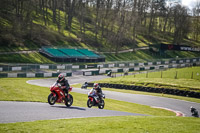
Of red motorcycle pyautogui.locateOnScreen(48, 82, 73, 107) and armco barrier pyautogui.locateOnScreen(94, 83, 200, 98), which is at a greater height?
red motorcycle pyautogui.locateOnScreen(48, 82, 73, 107)

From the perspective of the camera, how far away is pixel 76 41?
2864 inches

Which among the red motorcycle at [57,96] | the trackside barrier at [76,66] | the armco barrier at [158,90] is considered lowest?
the armco barrier at [158,90]

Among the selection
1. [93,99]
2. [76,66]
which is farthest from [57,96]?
[76,66]

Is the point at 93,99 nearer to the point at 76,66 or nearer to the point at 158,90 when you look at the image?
the point at 158,90

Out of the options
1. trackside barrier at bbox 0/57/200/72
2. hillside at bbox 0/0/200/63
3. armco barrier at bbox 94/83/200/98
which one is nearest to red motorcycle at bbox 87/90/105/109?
armco barrier at bbox 94/83/200/98

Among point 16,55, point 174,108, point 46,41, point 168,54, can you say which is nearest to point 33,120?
point 174,108

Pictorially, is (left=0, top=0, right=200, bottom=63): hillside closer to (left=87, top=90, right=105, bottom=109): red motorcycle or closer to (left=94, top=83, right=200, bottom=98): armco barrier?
(left=94, top=83, right=200, bottom=98): armco barrier

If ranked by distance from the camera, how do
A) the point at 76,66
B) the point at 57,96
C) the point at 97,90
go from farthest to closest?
1. the point at 76,66
2. the point at 97,90
3. the point at 57,96

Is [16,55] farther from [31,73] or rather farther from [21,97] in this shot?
[21,97]

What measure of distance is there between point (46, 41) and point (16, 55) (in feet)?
49.9

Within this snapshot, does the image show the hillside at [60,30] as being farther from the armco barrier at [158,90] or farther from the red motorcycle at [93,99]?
the red motorcycle at [93,99]

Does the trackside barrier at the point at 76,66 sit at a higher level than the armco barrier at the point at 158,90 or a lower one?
higher

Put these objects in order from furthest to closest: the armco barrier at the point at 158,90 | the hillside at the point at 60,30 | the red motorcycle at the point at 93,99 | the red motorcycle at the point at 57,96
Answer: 1. the hillside at the point at 60,30
2. the armco barrier at the point at 158,90
3. the red motorcycle at the point at 93,99
4. the red motorcycle at the point at 57,96

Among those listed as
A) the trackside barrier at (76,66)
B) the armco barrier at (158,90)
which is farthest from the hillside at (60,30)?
the armco barrier at (158,90)
